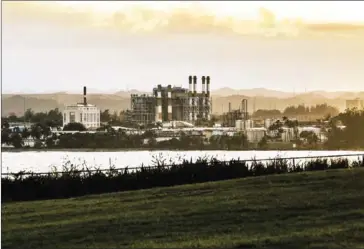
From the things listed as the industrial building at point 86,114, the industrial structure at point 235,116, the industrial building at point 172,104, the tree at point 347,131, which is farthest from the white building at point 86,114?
the tree at point 347,131

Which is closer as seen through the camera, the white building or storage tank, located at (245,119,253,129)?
the white building

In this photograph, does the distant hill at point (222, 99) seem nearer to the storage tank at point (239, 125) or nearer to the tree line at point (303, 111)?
the tree line at point (303, 111)

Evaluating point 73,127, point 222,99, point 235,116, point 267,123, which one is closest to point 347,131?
point 267,123

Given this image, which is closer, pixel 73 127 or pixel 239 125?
pixel 73 127

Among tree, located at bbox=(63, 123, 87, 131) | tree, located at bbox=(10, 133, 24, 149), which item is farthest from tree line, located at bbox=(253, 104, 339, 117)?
A: tree, located at bbox=(10, 133, 24, 149)

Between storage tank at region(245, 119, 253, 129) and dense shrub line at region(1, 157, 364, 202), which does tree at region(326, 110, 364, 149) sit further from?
storage tank at region(245, 119, 253, 129)

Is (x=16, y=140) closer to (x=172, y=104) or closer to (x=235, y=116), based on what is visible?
(x=172, y=104)

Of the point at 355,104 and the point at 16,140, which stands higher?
the point at 355,104
